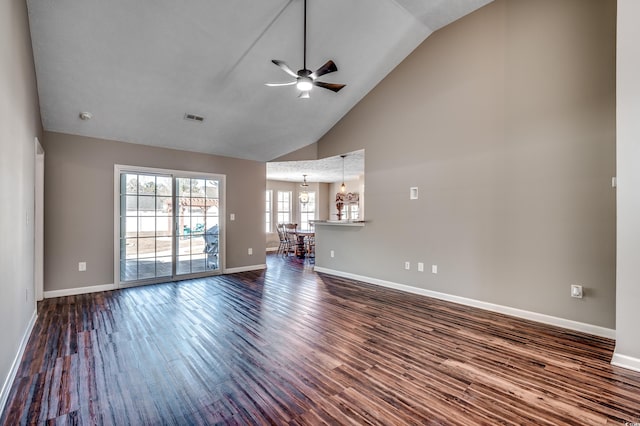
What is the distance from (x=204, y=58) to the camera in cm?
364

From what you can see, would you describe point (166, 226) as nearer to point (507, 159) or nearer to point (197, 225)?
point (197, 225)

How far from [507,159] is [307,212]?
27.4 feet

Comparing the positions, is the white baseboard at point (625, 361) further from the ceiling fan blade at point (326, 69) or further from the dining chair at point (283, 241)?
the dining chair at point (283, 241)

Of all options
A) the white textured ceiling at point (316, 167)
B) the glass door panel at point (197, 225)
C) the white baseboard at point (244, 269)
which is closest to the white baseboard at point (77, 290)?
the glass door panel at point (197, 225)

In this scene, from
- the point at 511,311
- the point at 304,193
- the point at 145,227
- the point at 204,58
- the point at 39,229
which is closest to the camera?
the point at 204,58

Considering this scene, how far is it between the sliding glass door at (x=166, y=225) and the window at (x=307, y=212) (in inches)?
214

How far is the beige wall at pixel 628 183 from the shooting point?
8.04 ft

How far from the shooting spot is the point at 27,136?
10.0 feet

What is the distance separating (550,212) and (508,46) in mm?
2155

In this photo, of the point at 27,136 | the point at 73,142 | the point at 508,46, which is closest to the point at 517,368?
the point at 508,46

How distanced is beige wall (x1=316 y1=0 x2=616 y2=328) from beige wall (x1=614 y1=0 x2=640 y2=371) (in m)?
0.75

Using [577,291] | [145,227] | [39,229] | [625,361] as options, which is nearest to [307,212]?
[145,227]

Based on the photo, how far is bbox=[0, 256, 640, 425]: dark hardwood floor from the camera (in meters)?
1.93

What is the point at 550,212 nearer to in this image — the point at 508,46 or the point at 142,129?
the point at 508,46
